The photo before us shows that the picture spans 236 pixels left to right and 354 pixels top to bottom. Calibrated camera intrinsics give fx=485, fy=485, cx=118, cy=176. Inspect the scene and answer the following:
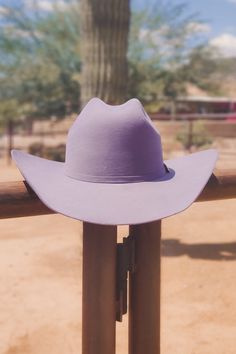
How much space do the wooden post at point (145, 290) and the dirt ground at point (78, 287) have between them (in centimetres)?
99

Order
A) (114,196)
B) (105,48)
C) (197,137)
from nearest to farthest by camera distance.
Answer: (114,196)
(105,48)
(197,137)

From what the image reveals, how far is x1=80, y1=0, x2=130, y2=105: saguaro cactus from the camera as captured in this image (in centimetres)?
461

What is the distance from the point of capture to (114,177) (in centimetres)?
115

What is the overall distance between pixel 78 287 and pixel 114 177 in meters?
2.02

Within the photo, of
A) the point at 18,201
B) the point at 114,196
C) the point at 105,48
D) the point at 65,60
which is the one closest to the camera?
the point at 114,196

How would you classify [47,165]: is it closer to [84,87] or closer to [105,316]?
[105,316]

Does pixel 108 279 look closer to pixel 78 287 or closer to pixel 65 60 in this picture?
pixel 78 287

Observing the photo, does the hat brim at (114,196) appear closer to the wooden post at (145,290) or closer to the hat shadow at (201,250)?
the wooden post at (145,290)

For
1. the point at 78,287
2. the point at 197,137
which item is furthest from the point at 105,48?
the point at 197,137

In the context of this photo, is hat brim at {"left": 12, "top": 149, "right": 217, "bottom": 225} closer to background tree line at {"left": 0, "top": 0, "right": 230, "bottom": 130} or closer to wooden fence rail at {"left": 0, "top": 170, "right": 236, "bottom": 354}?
wooden fence rail at {"left": 0, "top": 170, "right": 236, "bottom": 354}

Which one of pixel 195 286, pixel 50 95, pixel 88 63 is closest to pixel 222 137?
pixel 50 95

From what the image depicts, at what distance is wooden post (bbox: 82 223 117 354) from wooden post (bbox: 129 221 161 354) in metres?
0.09

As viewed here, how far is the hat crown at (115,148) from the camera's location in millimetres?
1150

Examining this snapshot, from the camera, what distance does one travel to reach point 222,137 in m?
13.9
